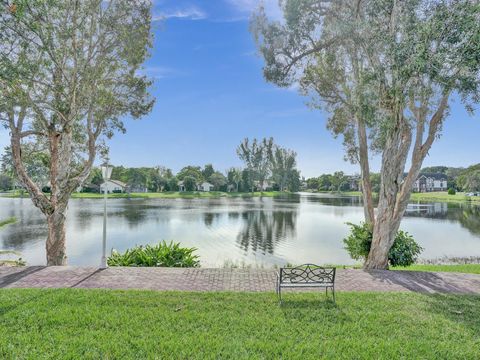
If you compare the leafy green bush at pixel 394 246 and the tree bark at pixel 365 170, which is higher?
the tree bark at pixel 365 170

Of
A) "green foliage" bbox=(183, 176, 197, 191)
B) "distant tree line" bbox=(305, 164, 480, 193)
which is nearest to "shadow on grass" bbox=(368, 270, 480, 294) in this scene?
"distant tree line" bbox=(305, 164, 480, 193)

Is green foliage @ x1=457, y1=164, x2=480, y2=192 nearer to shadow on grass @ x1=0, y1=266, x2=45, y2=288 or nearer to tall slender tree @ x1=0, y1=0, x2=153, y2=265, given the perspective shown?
tall slender tree @ x1=0, y1=0, x2=153, y2=265

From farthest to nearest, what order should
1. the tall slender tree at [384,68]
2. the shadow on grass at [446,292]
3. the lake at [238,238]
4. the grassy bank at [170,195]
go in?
the grassy bank at [170,195] → the lake at [238,238] → the tall slender tree at [384,68] → the shadow on grass at [446,292]

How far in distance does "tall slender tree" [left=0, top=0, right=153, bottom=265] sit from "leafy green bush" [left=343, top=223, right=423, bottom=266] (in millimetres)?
11092

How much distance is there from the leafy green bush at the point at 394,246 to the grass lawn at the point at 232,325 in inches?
144

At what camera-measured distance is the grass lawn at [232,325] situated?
4.69 meters

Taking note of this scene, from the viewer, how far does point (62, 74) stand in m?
11.8

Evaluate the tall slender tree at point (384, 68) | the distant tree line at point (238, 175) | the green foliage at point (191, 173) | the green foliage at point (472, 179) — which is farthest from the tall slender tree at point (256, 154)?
the tall slender tree at point (384, 68)

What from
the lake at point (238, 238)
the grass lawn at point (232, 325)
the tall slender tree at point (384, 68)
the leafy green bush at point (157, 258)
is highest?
the tall slender tree at point (384, 68)

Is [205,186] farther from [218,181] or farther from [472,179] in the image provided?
[472,179]

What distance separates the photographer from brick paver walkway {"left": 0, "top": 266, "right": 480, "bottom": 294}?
7949 mm

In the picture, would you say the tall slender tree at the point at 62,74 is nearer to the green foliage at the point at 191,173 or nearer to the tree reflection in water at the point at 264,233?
the tree reflection in water at the point at 264,233

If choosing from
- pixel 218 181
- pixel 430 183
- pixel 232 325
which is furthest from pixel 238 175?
pixel 232 325

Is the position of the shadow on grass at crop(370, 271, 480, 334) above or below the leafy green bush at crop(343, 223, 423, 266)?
below
